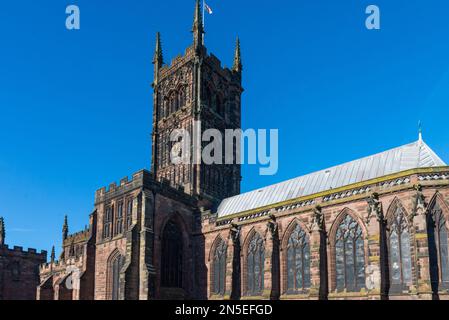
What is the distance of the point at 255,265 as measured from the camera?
33188 mm

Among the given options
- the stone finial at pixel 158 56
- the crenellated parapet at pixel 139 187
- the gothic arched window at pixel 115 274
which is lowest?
the gothic arched window at pixel 115 274

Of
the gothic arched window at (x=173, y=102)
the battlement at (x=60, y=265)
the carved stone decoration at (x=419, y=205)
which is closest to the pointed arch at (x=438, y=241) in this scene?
the carved stone decoration at (x=419, y=205)

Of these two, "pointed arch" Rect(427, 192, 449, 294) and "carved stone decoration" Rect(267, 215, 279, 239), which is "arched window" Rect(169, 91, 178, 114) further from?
"pointed arch" Rect(427, 192, 449, 294)

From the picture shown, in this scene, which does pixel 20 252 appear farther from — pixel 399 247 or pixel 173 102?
pixel 399 247

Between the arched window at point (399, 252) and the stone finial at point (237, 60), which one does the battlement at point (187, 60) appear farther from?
the arched window at point (399, 252)


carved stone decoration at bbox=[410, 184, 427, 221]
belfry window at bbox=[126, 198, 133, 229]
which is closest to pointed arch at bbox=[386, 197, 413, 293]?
carved stone decoration at bbox=[410, 184, 427, 221]

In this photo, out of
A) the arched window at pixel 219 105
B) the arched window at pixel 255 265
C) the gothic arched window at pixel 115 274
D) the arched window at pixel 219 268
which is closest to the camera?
the arched window at pixel 255 265

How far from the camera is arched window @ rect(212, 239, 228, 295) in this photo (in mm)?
34750

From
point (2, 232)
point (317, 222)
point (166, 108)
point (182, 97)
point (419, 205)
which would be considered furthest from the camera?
point (2, 232)

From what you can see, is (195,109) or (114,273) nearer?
(114,273)

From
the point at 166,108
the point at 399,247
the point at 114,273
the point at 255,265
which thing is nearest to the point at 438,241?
the point at 399,247

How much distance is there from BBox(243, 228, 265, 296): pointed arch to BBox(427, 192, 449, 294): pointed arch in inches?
469

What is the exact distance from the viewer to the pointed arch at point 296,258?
30.2 meters
